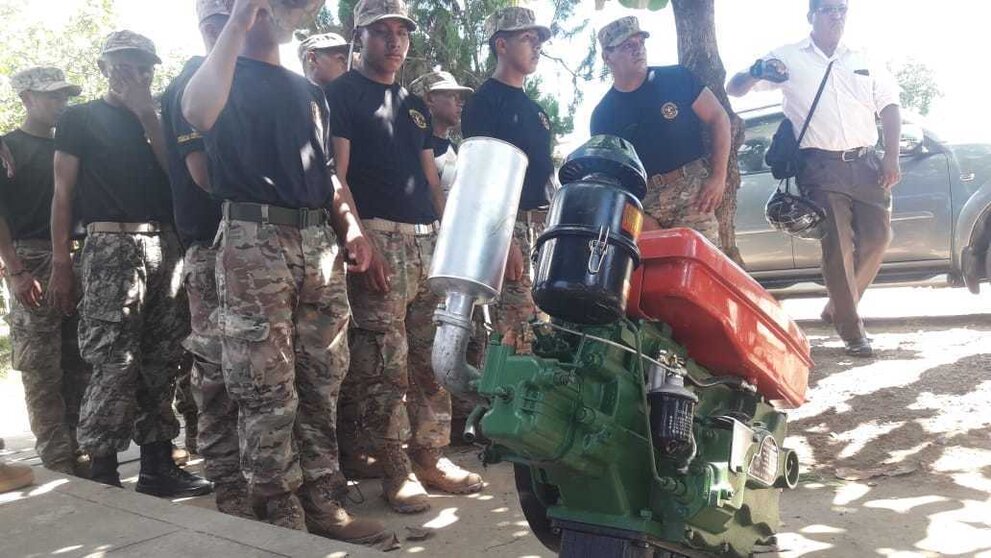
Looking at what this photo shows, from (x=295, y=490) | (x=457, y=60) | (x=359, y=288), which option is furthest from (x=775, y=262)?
(x=295, y=490)

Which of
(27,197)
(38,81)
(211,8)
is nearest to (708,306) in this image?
(211,8)

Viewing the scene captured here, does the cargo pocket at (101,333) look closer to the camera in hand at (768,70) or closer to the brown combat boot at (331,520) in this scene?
the brown combat boot at (331,520)

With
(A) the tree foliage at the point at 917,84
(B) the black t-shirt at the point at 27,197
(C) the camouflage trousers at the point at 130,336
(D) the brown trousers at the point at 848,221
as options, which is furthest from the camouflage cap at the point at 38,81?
(A) the tree foliage at the point at 917,84

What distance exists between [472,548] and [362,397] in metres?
0.86

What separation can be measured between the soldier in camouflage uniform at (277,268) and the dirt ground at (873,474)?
450mm

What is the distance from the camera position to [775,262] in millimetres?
7383

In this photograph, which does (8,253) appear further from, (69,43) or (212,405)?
(69,43)

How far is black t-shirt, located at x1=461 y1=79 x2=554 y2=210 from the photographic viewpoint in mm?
3924

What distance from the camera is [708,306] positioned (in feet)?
6.68

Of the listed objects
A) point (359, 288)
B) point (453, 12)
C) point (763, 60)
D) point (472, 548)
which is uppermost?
point (453, 12)

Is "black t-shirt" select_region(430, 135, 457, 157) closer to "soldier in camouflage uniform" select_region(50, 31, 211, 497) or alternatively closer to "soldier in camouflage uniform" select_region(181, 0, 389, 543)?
"soldier in camouflage uniform" select_region(50, 31, 211, 497)

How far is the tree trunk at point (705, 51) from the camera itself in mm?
4574

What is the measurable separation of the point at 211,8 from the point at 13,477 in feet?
6.51

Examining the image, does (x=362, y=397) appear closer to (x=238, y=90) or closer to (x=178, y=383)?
(x=238, y=90)
